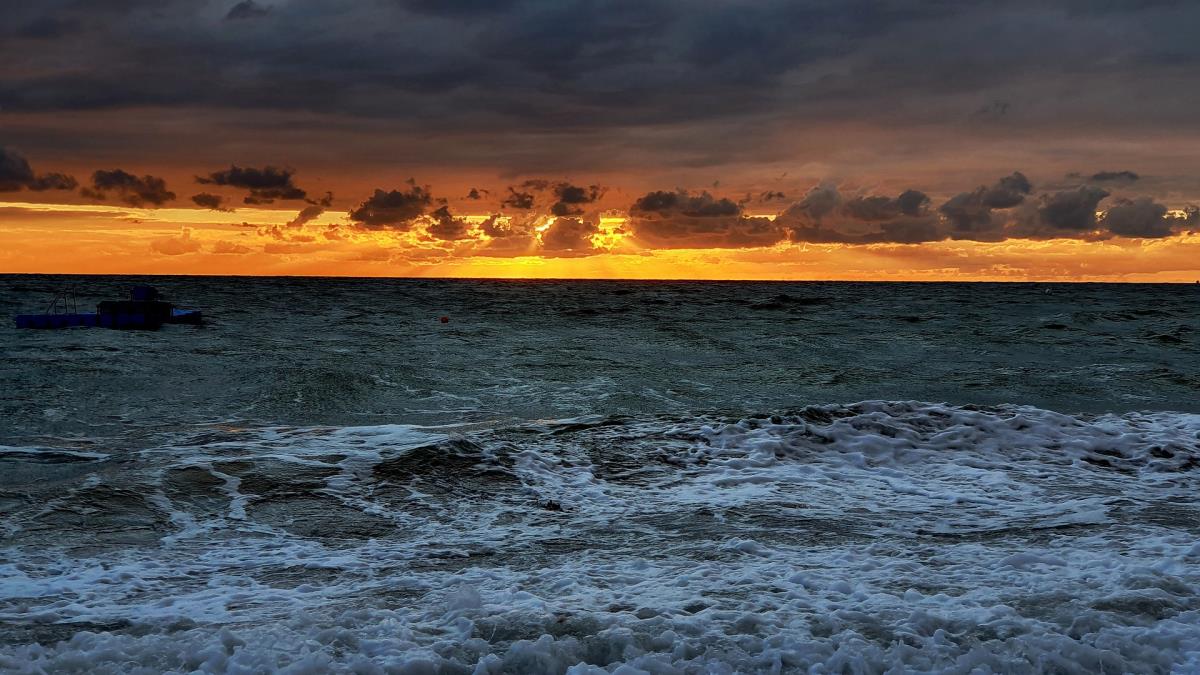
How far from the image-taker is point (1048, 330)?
3772cm

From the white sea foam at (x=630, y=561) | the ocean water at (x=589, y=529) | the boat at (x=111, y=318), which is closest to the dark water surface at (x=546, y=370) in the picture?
the ocean water at (x=589, y=529)

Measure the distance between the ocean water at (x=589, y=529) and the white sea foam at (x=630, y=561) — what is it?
30 millimetres

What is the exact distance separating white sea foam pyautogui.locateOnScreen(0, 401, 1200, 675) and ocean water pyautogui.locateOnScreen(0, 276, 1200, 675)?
0.03m

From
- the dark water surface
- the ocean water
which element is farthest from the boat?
the ocean water

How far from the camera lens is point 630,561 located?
6488mm

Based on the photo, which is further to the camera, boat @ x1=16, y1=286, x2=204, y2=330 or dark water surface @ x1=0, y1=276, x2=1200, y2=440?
boat @ x1=16, y1=286, x2=204, y2=330

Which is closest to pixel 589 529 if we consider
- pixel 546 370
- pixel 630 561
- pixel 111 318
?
pixel 630 561

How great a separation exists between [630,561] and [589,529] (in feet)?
3.70

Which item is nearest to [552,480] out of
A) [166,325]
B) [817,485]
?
[817,485]

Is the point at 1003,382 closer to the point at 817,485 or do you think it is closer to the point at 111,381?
the point at 817,485

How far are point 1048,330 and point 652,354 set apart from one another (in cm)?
2112

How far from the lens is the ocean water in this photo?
4.91 meters

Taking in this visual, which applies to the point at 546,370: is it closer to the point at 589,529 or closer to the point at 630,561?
the point at 589,529

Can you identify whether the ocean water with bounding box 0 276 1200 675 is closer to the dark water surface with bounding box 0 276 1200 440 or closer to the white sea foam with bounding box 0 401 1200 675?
the white sea foam with bounding box 0 401 1200 675
